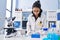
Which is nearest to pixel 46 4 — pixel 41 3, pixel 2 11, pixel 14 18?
pixel 41 3

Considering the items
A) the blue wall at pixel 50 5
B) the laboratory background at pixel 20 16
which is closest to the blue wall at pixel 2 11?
the laboratory background at pixel 20 16

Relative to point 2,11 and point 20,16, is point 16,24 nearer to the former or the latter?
point 20,16

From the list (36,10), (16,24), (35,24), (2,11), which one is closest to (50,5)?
(36,10)

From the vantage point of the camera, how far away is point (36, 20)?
1235mm

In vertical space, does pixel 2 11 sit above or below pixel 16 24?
above

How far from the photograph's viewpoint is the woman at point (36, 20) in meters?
1.22

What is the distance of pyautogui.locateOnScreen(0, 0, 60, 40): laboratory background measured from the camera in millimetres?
1184

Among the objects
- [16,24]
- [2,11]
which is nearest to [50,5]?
→ [16,24]

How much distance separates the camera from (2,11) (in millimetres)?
1255

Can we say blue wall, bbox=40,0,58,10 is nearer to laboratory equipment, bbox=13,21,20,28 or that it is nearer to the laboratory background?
the laboratory background

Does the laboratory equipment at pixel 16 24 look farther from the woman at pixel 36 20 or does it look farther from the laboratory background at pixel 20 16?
the woman at pixel 36 20

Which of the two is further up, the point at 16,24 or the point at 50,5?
the point at 50,5

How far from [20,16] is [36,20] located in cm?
19

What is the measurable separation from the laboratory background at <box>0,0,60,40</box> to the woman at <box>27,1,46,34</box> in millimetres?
36
